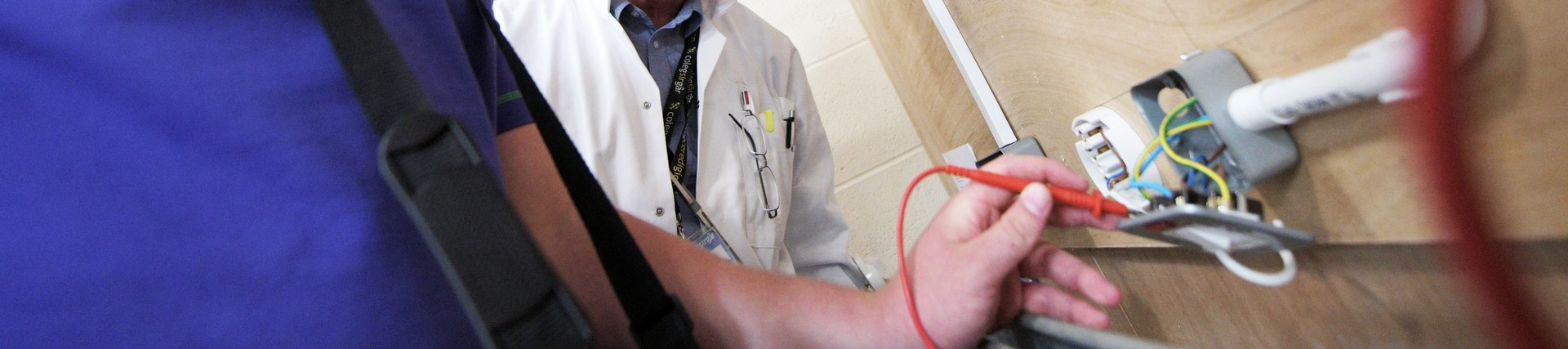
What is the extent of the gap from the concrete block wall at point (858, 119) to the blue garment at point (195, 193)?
1516mm

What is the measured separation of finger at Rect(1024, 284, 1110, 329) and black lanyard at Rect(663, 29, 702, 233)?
2.97 ft

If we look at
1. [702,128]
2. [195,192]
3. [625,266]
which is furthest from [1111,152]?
[702,128]

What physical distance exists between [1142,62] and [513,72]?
0.51 meters

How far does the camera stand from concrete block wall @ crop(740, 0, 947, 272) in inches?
74.7

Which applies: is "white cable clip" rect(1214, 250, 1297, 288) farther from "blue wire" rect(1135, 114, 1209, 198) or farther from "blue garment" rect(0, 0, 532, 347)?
"blue garment" rect(0, 0, 532, 347)

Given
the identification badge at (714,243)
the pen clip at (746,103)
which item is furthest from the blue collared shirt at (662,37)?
the identification badge at (714,243)

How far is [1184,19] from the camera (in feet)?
1.80

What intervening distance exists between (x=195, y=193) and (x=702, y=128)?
1.05 metres

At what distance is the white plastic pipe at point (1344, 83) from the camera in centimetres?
35

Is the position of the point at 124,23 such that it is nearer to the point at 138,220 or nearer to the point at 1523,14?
the point at 138,220

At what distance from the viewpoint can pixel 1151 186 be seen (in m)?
0.56

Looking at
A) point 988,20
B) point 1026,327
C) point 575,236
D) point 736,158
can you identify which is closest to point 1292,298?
point 1026,327

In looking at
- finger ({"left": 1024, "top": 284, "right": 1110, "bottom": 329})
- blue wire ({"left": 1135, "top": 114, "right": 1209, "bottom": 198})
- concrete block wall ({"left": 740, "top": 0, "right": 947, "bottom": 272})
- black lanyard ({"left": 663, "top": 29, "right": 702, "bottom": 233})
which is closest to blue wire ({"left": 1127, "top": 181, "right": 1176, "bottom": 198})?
blue wire ({"left": 1135, "top": 114, "right": 1209, "bottom": 198})

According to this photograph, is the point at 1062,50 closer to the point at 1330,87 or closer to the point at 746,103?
the point at 1330,87
